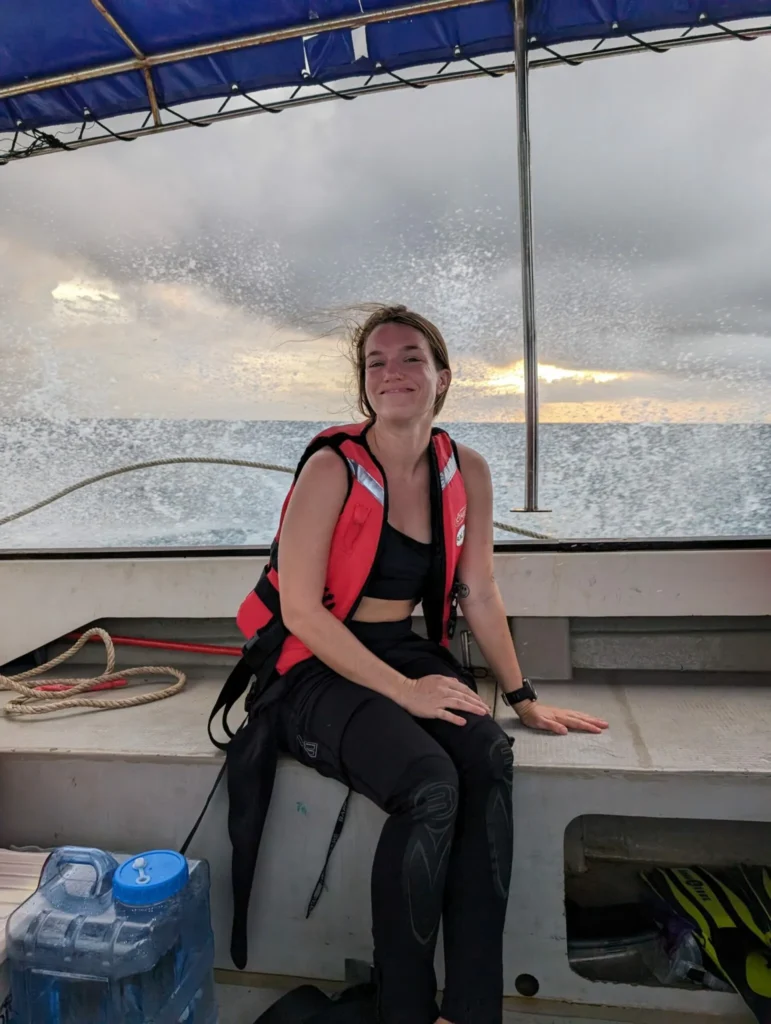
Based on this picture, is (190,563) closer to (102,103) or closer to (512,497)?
(512,497)

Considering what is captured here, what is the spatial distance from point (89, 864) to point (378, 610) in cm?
73

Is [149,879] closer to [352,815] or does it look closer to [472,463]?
[352,815]

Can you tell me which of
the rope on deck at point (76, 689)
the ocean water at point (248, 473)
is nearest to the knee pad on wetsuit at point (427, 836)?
the rope on deck at point (76, 689)

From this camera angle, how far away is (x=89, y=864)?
1.13 m

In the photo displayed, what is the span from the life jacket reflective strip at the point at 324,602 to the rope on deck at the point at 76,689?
0.53 m

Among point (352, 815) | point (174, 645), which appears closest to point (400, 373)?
point (352, 815)

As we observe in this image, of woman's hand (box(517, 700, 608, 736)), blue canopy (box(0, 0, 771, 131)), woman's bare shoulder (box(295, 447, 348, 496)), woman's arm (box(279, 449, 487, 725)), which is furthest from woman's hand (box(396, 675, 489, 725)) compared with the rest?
blue canopy (box(0, 0, 771, 131))

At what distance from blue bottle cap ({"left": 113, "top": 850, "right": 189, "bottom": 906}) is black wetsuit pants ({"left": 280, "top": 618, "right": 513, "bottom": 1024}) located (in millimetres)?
293

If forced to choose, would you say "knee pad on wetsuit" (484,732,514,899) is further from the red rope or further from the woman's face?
the red rope

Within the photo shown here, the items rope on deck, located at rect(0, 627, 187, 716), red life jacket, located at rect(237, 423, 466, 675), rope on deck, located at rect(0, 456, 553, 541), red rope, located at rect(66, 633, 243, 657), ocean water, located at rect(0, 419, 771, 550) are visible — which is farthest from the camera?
ocean water, located at rect(0, 419, 771, 550)

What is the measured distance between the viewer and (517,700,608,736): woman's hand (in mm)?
1406

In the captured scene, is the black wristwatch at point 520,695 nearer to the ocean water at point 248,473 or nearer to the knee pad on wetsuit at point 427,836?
the knee pad on wetsuit at point 427,836

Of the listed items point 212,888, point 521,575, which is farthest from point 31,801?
point 521,575

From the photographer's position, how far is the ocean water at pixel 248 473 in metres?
2.39
